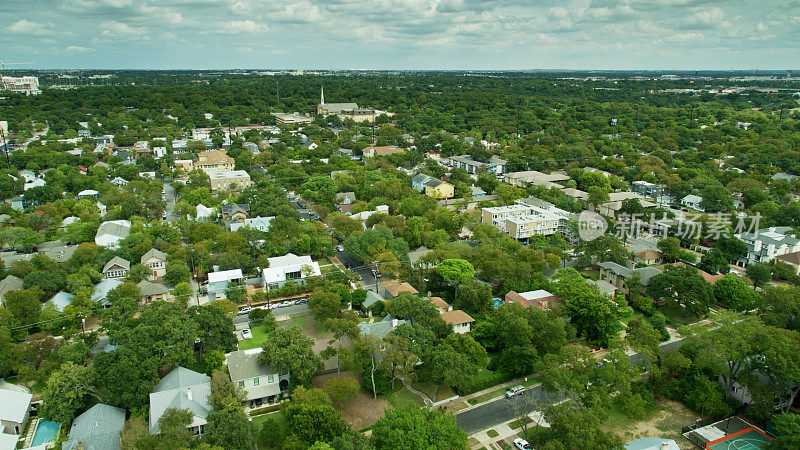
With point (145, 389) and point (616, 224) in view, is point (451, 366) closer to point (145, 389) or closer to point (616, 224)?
point (145, 389)

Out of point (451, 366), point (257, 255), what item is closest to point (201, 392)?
point (451, 366)

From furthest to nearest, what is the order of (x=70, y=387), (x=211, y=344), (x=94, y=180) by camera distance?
(x=94, y=180), (x=211, y=344), (x=70, y=387)

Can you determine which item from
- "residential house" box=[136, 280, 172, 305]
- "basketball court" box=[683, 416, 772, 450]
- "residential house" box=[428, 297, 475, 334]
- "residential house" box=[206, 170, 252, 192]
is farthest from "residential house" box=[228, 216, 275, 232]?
"basketball court" box=[683, 416, 772, 450]

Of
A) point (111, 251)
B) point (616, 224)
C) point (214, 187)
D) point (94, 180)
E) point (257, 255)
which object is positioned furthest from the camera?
point (214, 187)

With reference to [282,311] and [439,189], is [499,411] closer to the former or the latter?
[282,311]

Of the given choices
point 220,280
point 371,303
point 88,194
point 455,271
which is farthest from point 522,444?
point 88,194

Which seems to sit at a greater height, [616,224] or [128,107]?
[128,107]

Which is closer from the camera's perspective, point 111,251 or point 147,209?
point 111,251
